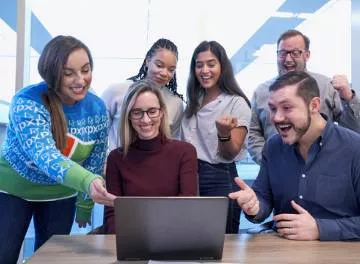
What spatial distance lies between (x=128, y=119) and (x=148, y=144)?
14 cm

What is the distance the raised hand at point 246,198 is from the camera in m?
1.58

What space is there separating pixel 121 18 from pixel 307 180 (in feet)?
9.48

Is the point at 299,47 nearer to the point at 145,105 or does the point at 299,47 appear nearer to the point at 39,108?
the point at 145,105

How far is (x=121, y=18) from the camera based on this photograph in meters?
4.04

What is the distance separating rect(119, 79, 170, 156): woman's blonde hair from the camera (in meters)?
1.93

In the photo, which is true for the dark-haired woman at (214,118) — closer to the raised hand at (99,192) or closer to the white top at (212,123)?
the white top at (212,123)

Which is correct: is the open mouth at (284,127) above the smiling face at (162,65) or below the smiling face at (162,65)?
below

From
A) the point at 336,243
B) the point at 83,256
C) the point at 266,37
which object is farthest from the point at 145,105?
the point at 266,37

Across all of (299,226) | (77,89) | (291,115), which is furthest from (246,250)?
(77,89)

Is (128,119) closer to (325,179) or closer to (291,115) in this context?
(291,115)

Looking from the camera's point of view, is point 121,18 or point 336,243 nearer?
point 336,243

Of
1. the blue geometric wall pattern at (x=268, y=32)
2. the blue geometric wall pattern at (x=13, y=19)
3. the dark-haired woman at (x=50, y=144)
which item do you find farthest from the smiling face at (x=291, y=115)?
the blue geometric wall pattern at (x=268, y=32)

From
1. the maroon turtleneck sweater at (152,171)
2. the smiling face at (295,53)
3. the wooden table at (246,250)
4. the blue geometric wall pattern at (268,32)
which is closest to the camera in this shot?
the wooden table at (246,250)

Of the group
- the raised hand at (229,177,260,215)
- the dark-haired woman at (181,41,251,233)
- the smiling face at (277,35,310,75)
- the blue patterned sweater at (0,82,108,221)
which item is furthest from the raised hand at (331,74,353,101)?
the blue patterned sweater at (0,82,108,221)
